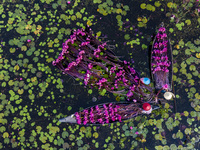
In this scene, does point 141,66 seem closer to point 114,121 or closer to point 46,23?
point 114,121

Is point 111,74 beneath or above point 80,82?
above

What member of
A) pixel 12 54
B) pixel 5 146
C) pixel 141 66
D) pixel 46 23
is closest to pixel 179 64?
pixel 141 66

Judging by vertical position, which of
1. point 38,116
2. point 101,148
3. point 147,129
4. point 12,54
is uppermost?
point 12,54

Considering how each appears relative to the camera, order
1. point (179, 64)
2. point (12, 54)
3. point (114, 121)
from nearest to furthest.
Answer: point (114, 121), point (179, 64), point (12, 54)

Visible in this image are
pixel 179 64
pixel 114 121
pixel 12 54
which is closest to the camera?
pixel 114 121

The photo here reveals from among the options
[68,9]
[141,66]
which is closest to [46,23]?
[68,9]

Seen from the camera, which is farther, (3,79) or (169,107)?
(3,79)

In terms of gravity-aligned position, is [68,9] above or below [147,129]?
above
